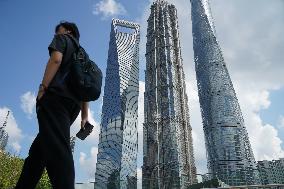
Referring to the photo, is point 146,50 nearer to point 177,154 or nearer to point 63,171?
point 177,154

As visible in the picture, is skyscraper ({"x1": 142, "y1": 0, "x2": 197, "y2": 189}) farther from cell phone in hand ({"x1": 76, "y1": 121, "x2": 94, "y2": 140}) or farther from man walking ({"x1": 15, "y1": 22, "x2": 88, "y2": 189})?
man walking ({"x1": 15, "y1": 22, "x2": 88, "y2": 189})

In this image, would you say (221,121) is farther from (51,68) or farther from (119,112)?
(51,68)

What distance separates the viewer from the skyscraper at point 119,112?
13262 centimetres

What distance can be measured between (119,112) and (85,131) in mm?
140791

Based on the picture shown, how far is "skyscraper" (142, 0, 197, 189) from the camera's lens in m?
113

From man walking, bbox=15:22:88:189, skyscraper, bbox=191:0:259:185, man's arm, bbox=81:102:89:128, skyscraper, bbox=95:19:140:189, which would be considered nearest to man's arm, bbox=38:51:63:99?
man walking, bbox=15:22:88:189

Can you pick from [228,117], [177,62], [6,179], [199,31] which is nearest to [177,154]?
[228,117]

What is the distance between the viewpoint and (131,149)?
454 ft

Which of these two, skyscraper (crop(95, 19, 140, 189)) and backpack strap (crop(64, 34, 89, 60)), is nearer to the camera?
backpack strap (crop(64, 34, 89, 60))

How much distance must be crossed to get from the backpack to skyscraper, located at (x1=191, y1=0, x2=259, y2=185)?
382ft

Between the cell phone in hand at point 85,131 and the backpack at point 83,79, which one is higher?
the backpack at point 83,79

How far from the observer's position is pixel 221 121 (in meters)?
124

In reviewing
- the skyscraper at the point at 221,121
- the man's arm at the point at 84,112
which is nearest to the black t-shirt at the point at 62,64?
the man's arm at the point at 84,112

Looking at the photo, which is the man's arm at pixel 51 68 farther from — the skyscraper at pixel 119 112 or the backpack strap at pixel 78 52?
the skyscraper at pixel 119 112
